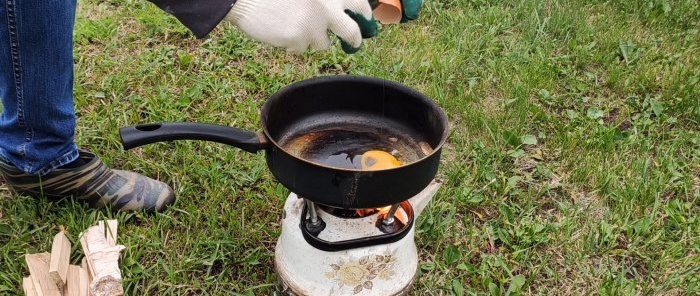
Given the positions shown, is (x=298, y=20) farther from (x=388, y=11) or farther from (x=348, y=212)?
(x=348, y=212)

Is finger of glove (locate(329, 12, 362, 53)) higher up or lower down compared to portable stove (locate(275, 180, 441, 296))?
higher up

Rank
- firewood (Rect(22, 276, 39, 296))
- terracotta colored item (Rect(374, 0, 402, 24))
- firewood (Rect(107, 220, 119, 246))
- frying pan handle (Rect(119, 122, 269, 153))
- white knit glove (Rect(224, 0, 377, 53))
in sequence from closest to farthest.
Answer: white knit glove (Rect(224, 0, 377, 53)) → frying pan handle (Rect(119, 122, 269, 153)) → terracotta colored item (Rect(374, 0, 402, 24)) → firewood (Rect(22, 276, 39, 296)) → firewood (Rect(107, 220, 119, 246))

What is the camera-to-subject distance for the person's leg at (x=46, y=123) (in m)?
1.84

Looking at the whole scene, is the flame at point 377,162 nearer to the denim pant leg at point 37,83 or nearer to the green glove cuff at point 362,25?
the green glove cuff at point 362,25

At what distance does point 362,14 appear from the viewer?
1610 mm

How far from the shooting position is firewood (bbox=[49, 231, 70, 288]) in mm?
1934

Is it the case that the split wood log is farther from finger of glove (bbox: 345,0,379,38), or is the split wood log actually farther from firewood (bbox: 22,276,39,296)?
finger of glove (bbox: 345,0,379,38)

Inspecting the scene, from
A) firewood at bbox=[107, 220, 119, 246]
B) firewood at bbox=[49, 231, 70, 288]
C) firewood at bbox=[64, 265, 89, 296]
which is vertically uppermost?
firewood at bbox=[49, 231, 70, 288]

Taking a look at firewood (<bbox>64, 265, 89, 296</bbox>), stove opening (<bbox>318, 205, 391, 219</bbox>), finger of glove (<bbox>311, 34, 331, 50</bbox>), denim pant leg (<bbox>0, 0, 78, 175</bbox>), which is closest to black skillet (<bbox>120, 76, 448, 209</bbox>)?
stove opening (<bbox>318, 205, 391, 219</bbox>)

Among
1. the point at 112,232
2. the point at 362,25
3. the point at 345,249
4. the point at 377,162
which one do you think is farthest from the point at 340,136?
the point at 112,232

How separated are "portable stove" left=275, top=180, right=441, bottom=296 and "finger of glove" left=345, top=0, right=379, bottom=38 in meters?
0.47

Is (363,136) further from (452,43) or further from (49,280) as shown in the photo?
(452,43)

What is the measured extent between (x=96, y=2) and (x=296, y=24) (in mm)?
2446

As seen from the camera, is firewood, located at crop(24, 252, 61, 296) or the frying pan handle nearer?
the frying pan handle
